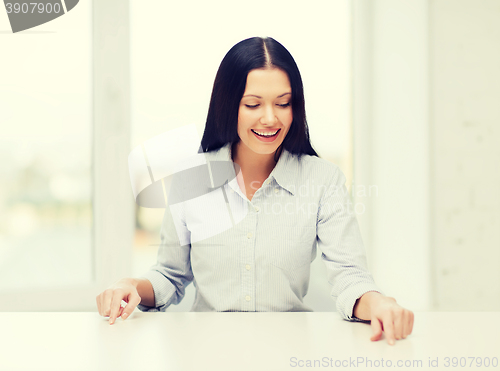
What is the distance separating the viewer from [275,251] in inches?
37.3

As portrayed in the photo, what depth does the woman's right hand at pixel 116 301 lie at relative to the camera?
0.70 metres

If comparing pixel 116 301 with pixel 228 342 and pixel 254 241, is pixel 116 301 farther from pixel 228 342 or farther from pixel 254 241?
pixel 254 241

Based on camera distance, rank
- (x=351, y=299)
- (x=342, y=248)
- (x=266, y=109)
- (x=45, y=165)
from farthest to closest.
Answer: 1. (x=45, y=165)
2. (x=266, y=109)
3. (x=342, y=248)
4. (x=351, y=299)

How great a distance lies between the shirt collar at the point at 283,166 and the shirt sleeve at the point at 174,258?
0.20 meters

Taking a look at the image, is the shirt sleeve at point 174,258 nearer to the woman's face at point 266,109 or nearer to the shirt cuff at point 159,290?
the shirt cuff at point 159,290

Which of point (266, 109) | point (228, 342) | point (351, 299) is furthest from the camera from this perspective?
point (266, 109)

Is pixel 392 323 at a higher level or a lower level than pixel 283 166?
lower

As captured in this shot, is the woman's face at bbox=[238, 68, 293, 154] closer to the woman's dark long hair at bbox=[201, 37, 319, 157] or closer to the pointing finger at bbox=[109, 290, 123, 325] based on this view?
the woman's dark long hair at bbox=[201, 37, 319, 157]

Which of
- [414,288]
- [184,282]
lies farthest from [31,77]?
[414,288]

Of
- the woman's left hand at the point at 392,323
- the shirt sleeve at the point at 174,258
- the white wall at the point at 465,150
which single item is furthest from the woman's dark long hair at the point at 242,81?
the white wall at the point at 465,150

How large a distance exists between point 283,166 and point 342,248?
28 centimetres

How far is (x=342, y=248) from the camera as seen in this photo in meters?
0.86

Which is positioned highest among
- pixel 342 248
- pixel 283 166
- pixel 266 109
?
pixel 266 109

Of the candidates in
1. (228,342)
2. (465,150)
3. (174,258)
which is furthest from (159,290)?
(465,150)
